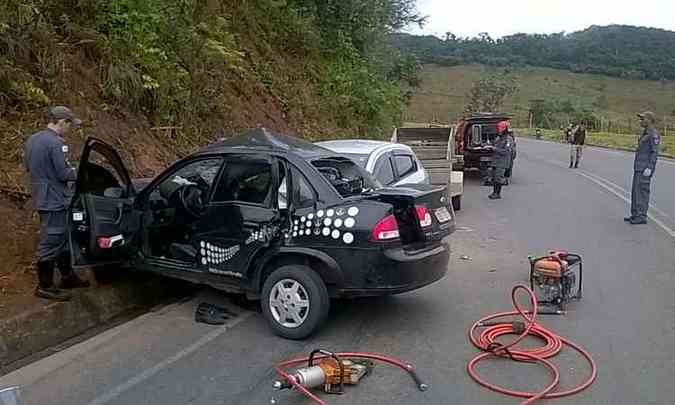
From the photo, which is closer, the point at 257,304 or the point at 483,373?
the point at 483,373

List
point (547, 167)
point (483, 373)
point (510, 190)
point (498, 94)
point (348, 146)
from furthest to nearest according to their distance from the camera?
point (498, 94)
point (547, 167)
point (510, 190)
point (348, 146)
point (483, 373)

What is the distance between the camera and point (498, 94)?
72938mm

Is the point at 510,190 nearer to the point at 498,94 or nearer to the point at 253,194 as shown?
the point at 253,194

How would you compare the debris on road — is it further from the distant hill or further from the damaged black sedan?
the distant hill

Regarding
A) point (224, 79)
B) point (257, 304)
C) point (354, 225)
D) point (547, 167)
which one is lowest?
point (547, 167)

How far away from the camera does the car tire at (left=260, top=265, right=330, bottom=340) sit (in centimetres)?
569

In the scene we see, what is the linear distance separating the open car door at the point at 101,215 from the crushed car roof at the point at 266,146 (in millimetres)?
883

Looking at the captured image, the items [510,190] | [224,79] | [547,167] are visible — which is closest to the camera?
[224,79]

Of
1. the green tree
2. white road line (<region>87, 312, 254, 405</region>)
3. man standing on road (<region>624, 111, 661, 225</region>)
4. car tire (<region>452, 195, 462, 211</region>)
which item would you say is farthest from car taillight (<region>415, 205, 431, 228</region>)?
the green tree

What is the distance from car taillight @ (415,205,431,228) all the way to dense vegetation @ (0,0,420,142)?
Answer: 5629mm

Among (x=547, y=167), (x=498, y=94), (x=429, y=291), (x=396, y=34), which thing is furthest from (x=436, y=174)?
(x=498, y=94)

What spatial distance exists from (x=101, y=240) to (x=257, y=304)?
1.67 meters

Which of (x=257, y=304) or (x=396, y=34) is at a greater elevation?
(x=396, y=34)

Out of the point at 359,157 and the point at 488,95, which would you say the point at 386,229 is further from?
the point at 488,95
